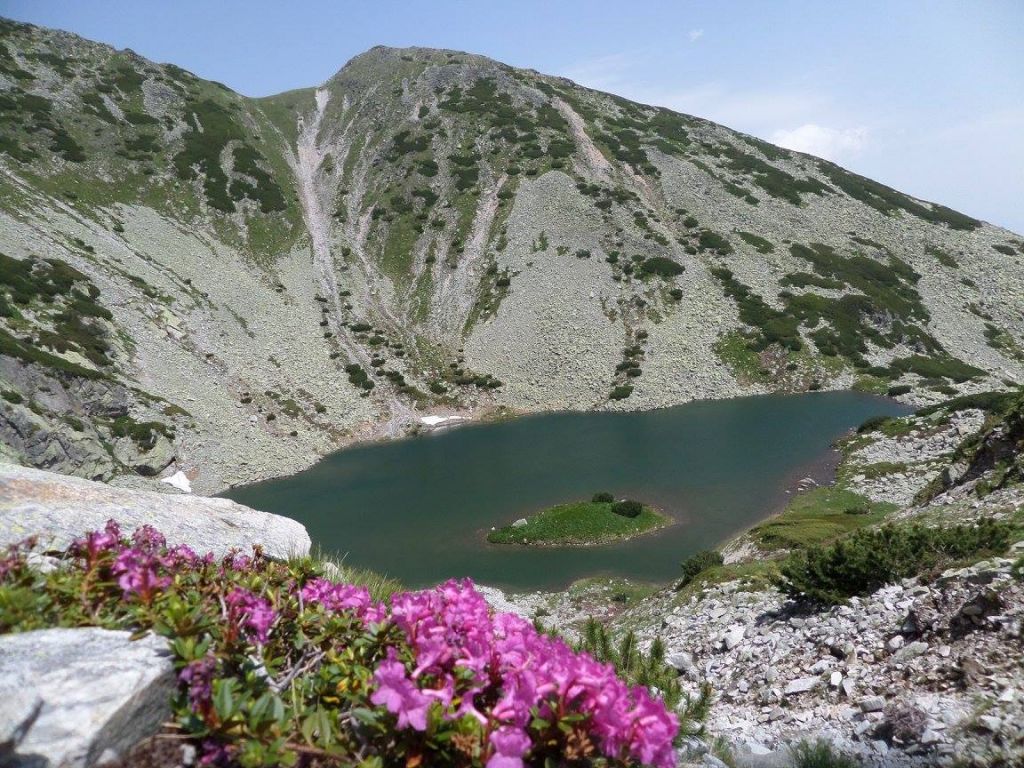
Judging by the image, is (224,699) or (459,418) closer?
(224,699)

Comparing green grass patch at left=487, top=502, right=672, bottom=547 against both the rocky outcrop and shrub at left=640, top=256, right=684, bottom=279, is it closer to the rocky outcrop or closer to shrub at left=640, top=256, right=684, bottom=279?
the rocky outcrop

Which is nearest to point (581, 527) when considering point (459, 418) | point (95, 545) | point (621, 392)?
point (95, 545)

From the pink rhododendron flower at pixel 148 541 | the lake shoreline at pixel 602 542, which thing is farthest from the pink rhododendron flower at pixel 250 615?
the lake shoreline at pixel 602 542

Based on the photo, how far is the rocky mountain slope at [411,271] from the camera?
1988 inches

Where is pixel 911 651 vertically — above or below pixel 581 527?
above

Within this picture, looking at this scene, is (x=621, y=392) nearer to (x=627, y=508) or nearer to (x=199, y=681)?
(x=627, y=508)

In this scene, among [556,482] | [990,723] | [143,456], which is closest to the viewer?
[990,723]

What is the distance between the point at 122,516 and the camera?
22.8 feet

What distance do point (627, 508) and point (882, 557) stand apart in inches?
846

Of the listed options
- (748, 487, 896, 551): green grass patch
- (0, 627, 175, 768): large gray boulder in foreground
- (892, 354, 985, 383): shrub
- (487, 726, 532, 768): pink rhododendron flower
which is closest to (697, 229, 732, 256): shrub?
(892, 354, 985, 383): shrub

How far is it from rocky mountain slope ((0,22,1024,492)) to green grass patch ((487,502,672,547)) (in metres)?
26.4

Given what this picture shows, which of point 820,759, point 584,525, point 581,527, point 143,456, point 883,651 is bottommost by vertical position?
point 143,456

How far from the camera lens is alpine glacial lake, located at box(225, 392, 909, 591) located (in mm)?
28359

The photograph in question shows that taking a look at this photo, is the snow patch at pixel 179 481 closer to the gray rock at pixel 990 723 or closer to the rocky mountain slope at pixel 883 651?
the rocky mountain slope at pixel 883 651
